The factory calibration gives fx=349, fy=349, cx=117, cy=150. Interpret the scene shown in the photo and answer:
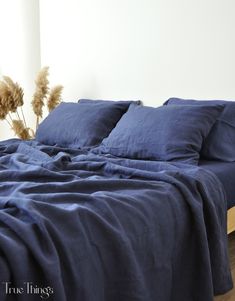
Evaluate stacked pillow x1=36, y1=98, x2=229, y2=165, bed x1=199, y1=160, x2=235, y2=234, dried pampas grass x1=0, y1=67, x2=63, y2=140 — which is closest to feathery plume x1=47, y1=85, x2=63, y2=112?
dried pampas grass x1=0, y1=67, x2=63, y2=140

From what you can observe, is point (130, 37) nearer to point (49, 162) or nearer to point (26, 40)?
point (26, 40)

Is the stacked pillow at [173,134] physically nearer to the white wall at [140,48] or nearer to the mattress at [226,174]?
the mattress at [226,174]

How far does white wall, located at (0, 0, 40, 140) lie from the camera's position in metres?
3.34

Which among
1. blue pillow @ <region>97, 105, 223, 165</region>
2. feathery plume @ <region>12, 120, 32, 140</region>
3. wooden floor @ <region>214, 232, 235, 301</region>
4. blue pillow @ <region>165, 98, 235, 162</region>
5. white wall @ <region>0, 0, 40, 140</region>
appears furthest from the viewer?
white wall @ <region>0, 0, 40, 140</region>

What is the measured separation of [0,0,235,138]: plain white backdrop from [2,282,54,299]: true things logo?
1798 millimetres

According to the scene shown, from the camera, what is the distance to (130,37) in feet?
8.98

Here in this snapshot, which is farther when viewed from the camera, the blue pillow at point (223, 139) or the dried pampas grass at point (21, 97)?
the dried pampas grass at point (21, 97)

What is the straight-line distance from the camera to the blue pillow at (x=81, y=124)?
7.57ft

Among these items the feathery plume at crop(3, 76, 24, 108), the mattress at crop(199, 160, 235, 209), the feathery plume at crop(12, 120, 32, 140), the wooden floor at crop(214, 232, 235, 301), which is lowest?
the wooden floor at crop(214, 232, 235, 301)

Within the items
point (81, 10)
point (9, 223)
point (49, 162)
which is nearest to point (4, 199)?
point (9, 223)

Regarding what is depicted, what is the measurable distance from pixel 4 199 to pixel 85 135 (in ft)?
4.08

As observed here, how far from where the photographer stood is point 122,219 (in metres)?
1.17

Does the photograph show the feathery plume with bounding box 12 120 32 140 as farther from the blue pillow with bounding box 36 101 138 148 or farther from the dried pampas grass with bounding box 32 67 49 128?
the blue pillow with bounding box 36 101 138 148

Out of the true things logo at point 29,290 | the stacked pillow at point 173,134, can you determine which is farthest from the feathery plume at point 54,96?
the true things logo at point 29,290
